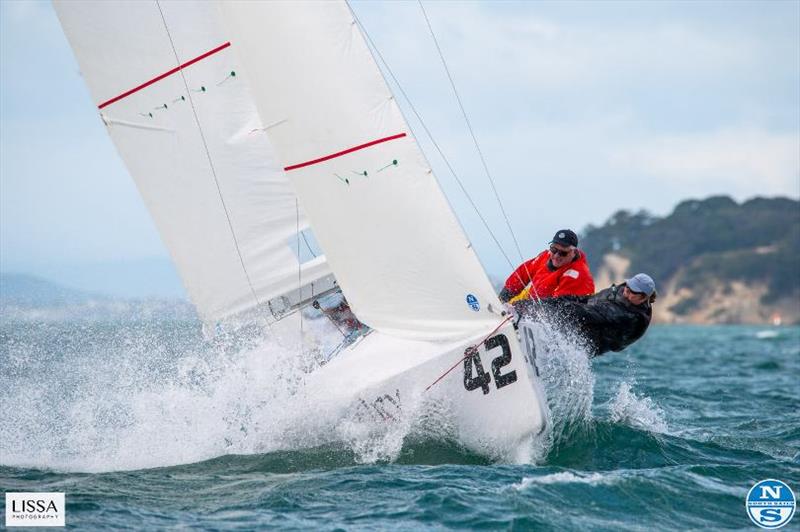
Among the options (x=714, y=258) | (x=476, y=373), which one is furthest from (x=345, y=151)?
(x=714, y=258)

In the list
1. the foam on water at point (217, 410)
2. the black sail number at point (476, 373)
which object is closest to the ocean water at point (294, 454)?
the foam on water at point (217, 410)

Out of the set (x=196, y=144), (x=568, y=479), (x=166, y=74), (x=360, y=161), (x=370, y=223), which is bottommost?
(x=568, y=479)

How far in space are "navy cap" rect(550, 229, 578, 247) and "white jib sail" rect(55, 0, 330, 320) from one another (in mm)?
1760

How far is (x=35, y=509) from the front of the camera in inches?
217

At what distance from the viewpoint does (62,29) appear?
802cm

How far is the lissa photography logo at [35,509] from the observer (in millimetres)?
5379

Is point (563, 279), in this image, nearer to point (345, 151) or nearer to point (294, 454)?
point (345, 151)

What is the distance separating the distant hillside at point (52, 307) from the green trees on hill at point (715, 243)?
69967 millimetres

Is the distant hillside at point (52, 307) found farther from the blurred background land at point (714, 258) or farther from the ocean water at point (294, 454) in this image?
the blurred background land at point (714, 258)

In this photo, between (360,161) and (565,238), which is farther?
(565,238)

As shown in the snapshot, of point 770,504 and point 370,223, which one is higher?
point 370,223

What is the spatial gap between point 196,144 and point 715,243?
265 feet

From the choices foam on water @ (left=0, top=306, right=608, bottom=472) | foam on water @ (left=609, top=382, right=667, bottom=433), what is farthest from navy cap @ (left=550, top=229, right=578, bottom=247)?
foam on water @ (left=609, top=382, right=667, bottom=433)

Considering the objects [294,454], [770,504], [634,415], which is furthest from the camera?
[634,415]
